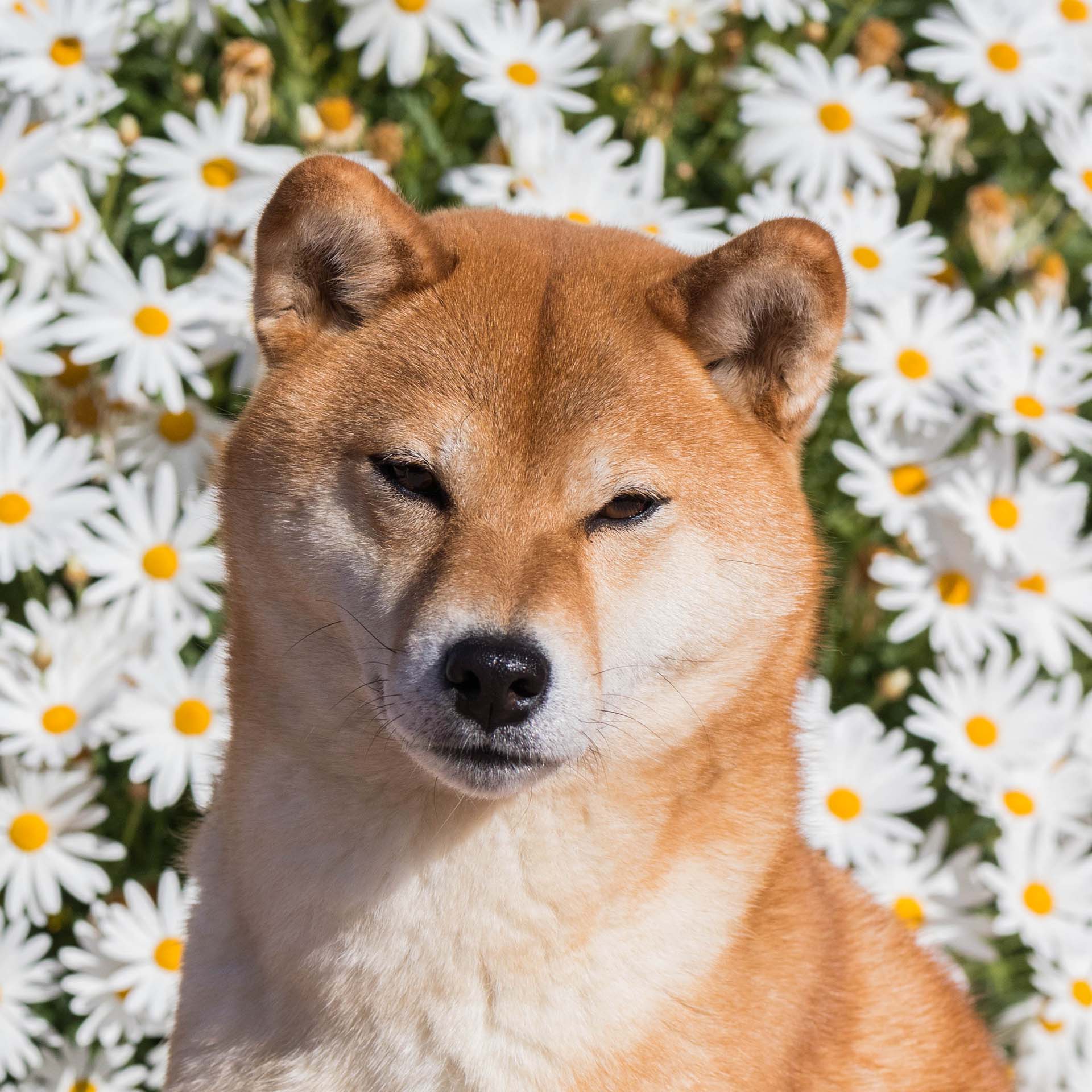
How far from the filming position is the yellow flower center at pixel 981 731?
3.84 meters

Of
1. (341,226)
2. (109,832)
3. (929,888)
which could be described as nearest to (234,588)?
(341,226)

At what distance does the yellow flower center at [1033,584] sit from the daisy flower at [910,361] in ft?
1.60

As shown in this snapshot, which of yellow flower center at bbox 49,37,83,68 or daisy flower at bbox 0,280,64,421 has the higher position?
yellow flower center at bbox 49,37,83,68

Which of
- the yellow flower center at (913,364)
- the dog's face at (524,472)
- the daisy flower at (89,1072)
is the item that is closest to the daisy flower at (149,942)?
the daisy flower at (89,1072)

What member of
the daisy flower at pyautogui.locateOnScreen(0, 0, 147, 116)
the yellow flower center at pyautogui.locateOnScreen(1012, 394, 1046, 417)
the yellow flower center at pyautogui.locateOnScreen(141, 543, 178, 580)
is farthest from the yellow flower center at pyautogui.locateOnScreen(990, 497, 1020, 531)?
the daisy flower at pyautogui.locateOnScreen(0, 0, 147, 116)

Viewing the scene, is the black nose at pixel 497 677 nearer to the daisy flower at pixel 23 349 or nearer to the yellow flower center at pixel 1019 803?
the daisy flower at pixel 23 349

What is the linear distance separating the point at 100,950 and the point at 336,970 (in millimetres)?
1386

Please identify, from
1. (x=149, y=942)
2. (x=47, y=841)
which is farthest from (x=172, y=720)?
(x=149, y=942)

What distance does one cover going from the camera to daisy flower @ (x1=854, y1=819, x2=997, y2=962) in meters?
3.76

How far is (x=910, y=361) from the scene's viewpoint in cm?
400

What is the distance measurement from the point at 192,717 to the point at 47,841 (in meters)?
0.45

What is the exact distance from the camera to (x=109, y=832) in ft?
12.7

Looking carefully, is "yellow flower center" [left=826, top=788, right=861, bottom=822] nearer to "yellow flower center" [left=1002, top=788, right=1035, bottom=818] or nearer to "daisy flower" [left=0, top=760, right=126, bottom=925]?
"yellow flower center" [left=1002, top=788, right=1035, bottom=818]

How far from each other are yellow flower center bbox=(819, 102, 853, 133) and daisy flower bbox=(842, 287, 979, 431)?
596 mm
